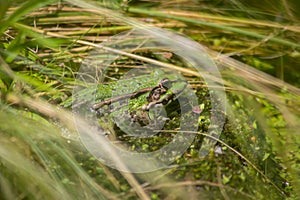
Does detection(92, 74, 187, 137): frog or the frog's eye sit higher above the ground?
the frog's eye

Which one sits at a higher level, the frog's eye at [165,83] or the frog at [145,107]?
the frog's eye at [165,83]

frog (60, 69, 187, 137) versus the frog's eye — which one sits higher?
the frog's eye

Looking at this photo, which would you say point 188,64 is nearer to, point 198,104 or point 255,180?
point 198,104

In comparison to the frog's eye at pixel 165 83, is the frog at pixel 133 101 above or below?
below

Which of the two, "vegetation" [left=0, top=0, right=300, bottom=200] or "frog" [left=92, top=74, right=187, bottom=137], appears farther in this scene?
"frog" [left=92, top=74, right=187, bottom=137]

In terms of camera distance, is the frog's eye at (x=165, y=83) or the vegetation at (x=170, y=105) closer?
the vegetation at (x=170, y=105)

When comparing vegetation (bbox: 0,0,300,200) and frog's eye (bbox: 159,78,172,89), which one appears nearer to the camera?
vegetation (bbox: 0,0,300,200)

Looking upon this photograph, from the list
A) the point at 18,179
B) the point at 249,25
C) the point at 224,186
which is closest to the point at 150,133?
the point at 224,186

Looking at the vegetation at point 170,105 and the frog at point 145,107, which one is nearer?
the vegetation at point 170,105

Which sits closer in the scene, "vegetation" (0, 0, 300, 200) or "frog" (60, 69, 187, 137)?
"vegetation" (0, 0, 300, 200)
